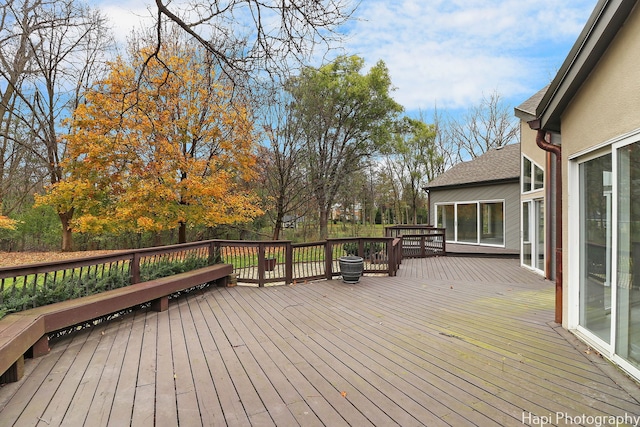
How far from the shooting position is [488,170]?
1195 centimetres

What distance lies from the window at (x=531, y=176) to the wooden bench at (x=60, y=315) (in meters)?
7.74

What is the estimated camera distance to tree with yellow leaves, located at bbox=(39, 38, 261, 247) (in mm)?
9062

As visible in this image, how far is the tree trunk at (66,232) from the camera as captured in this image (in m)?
12.2

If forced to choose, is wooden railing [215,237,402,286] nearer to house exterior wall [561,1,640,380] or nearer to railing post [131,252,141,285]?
railing post [131,252,141,285]

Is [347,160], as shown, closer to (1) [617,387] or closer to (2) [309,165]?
(2) [309,165]

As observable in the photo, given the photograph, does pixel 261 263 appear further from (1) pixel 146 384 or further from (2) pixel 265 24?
(2) pixel 265 24

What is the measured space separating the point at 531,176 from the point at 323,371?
24.9 feet

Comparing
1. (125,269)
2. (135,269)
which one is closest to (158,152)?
(125,269)

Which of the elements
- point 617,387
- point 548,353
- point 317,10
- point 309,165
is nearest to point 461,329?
point 548,353

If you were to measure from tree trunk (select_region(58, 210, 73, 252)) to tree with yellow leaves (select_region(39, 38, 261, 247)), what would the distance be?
1.83 meters

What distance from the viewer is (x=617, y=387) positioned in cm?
230

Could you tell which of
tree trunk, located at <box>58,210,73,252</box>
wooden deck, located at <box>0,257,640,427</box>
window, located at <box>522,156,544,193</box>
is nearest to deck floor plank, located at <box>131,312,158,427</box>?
wooden deck, located at <box>0,257,640,427</box>

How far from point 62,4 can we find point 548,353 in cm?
1416

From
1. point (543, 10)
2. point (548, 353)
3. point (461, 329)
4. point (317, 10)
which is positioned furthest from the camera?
point (543, 10)
